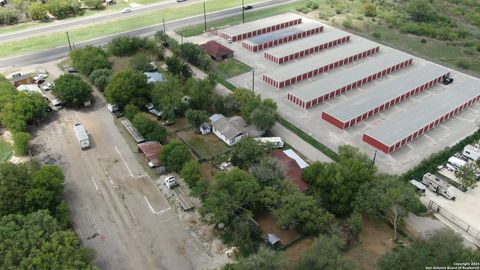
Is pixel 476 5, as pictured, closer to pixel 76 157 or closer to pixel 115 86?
pixel 115 86

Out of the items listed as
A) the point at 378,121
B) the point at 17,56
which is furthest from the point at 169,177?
the point at 17,56

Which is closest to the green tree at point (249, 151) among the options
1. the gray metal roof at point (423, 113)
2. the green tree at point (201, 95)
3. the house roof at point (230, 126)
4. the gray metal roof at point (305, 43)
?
the house roof at point (230, 126)

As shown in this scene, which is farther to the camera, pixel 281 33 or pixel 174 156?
pixel 281 33

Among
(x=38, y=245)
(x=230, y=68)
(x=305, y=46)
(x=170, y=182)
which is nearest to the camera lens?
(x=38, y=245)

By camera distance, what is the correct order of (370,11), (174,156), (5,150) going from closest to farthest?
(174,156) → (5,150) → (370,11)

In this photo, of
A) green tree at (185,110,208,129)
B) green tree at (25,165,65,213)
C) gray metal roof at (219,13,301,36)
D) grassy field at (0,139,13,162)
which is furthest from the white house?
gray metal roof at (219,13,301,36)

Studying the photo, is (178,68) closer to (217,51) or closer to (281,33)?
(217,51)

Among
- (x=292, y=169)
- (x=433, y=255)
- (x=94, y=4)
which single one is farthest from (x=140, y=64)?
(x=433, y=255)
